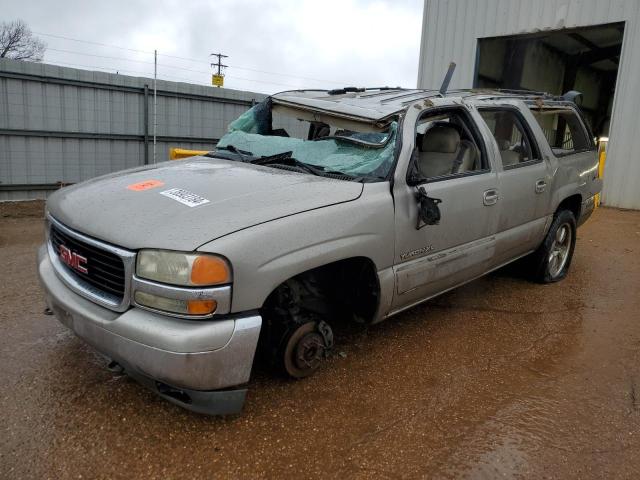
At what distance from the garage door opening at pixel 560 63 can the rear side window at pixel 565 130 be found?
5807 millimetres

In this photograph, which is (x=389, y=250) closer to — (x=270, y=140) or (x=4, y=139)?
(x=270, y=140)

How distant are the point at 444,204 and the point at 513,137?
1590 millimetres

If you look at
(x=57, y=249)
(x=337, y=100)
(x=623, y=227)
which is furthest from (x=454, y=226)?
(x=623, y=227)

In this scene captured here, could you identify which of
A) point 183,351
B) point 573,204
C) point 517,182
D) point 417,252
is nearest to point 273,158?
point 417,252

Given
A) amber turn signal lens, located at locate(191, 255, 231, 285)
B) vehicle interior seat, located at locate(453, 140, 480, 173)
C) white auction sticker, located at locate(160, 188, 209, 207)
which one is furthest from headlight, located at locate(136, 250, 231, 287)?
vehicle interior seat, located at locate(453, 140, 480, 173)

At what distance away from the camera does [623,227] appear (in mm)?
8156

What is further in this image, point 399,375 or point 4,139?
point 4,139

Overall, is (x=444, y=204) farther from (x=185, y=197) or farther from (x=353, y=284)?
(x=185, y=197)

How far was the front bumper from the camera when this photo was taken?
7.10 ft

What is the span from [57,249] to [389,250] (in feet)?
6.19

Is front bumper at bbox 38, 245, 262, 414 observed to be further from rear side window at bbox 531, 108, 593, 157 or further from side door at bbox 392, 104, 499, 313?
rear side window at bbox 531, 108, 593, 157

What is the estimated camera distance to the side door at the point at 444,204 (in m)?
3.08

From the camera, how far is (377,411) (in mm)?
2678

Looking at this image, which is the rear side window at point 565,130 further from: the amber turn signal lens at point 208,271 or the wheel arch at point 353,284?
the amber turn signal lens at point 208,271
